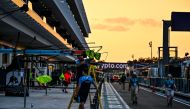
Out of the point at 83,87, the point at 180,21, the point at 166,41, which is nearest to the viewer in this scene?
the point at 83,87

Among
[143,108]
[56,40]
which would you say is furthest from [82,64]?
[56,40]

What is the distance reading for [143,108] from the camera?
1017 inches

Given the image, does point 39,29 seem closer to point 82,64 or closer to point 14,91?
point 14,91

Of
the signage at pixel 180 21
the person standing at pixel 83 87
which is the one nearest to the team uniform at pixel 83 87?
the person standing at pixel 83 87

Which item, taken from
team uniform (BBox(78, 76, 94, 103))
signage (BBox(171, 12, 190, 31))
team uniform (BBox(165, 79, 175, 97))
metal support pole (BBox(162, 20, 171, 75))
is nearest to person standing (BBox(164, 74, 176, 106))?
team uniform (BBox(165, 79, 175, 97))

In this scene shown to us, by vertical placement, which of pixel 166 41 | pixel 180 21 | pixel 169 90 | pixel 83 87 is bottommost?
pixel 169 90

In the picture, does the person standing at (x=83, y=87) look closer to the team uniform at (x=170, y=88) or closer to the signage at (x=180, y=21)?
the team uniform at (x=170, y=88)

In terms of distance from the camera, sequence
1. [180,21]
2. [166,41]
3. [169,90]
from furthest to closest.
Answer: [166,41], [180,21], [169,90]

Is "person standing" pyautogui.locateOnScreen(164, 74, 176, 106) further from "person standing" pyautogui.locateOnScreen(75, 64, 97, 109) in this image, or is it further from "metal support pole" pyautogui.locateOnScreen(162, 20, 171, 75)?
"metal support pole" pyautogui.locateOnScreen(162, 20, 171, 75)

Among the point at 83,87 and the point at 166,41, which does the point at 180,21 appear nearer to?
the point at 166,41

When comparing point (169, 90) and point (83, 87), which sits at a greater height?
point (83, 87)

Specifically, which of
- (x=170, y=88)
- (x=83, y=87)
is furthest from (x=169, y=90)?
(x=83, y=87)

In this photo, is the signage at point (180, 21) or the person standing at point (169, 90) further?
the signage at point (180, 21)

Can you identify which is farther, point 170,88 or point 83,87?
point 170,88
